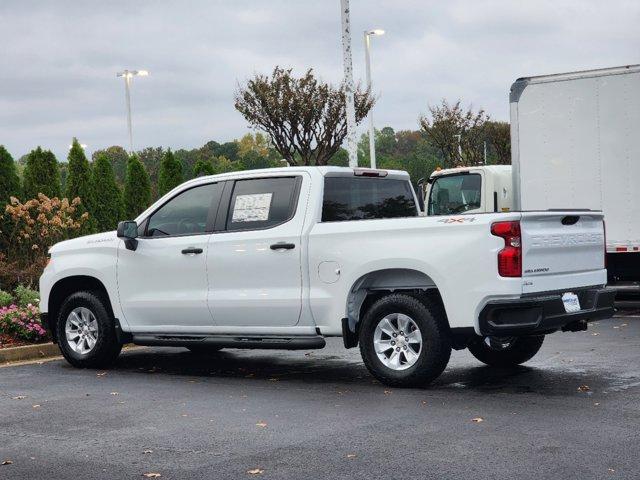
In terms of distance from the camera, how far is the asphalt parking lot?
6.35 m

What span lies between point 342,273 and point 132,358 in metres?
4.00

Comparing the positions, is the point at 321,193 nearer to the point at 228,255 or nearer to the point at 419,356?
the point at 228,255

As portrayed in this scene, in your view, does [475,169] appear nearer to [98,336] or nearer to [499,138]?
[98,336]

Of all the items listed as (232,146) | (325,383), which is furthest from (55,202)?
(232,146)

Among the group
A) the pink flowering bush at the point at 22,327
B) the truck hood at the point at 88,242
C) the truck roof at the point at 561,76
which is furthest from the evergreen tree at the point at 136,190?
the truck hood at the point at 88,242

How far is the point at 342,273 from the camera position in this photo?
375 inches

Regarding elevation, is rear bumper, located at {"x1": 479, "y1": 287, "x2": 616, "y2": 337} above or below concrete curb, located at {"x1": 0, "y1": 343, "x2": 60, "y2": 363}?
above

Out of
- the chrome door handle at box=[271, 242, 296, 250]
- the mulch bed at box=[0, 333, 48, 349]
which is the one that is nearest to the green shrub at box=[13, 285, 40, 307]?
the mulch bed at box=[0, 333, 48, 349]

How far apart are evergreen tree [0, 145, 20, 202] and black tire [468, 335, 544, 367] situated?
16042mm

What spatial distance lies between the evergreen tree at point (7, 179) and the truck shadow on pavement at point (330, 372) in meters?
12.2

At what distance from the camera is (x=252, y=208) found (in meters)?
10.3

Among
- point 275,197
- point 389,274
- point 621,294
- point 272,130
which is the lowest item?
point 621,294

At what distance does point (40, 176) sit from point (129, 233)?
1538cm

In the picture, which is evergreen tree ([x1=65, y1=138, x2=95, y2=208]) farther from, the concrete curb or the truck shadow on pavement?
the truck shadow on pavement
